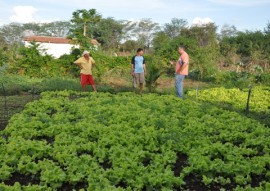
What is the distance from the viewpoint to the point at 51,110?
9922mm

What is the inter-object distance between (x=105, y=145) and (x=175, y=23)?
5783 centimetres

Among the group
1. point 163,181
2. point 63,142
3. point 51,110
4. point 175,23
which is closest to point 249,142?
point 163,181

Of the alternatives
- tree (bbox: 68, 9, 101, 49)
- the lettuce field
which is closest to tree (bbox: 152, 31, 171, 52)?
tree (bbox: 68, 9, 101, 49)

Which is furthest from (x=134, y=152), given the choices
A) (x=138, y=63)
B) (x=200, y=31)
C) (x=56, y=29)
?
(x=56, y=29)

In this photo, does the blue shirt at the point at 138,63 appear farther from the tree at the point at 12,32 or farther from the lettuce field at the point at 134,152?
the tree at the point at 12,32

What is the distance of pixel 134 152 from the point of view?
6.01 m

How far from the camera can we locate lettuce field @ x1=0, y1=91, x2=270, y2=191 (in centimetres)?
511

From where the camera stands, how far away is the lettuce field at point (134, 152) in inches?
201

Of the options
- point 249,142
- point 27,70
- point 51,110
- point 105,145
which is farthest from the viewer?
point 27,70

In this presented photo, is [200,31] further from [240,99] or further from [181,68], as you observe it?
[181,68]

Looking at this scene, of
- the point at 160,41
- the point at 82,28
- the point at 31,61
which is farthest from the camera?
the point at 160,41

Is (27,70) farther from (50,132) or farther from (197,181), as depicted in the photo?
(197,181)

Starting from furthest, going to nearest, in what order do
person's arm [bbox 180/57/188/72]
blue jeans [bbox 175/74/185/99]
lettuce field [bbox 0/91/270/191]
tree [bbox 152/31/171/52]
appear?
tree [bbox 152/31/171/52], blue jeans [bbox 175/74/185/99], person's arm [bbox 180/57/188/72], lettuce field [bbox 0/91/270/191]

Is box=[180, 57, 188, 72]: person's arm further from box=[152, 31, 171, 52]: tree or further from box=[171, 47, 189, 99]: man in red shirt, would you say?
box=[152, 31, 171, 52]: tree
